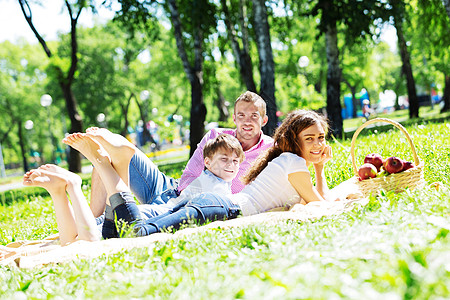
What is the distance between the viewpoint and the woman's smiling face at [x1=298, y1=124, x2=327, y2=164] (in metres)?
4.36

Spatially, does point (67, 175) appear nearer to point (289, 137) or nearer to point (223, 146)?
point (223, 146)

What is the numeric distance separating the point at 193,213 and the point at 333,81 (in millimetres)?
10731

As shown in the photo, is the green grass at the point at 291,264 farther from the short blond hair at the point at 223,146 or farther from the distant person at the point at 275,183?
the short blond hair at the point at 223,146

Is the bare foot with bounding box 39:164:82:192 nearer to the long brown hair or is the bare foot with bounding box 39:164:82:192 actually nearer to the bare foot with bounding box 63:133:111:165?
the bare foot with bounding box 63:133:111:165

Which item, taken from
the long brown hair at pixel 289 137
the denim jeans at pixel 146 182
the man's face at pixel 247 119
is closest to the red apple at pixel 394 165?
the long brown hair at pixel 289 137

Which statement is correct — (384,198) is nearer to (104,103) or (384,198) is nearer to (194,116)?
(194,116)

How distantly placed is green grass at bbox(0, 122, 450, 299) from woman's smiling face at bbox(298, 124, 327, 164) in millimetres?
793

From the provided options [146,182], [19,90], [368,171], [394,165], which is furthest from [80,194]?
[19,90]

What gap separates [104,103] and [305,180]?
120 ft

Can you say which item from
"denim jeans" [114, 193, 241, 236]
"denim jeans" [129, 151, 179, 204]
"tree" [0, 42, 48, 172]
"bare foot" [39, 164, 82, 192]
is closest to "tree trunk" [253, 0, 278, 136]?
"denim jeans" [129, 151, 179, 204]

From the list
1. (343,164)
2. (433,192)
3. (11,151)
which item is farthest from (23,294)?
(11,151)

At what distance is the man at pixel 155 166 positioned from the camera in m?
4.00

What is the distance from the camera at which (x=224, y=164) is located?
460 cm

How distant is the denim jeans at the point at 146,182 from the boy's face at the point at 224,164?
649mm
